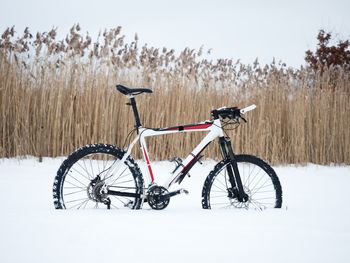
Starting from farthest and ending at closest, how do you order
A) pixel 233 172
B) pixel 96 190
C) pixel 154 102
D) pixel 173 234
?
pixel 154 102
pixel 233 172
pixel 96 190
pixel 173 234

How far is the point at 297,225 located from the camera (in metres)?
2.62

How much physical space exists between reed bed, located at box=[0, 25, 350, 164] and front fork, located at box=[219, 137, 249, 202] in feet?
9.37

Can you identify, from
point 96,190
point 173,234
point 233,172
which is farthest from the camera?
point 233,172

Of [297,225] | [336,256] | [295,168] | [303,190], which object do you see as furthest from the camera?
[295,168]

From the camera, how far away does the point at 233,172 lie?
2986 millimetres

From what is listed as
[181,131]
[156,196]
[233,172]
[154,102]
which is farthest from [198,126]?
[154,102]

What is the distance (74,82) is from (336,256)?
14.5 feet

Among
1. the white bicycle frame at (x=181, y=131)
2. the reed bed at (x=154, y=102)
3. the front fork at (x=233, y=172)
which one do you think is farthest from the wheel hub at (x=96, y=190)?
the reed bed at (x=154, y=102)

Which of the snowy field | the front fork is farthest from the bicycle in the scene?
the snowy field

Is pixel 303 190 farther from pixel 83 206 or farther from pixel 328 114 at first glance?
pixel 328 114

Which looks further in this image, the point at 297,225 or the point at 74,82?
the point at 74,82

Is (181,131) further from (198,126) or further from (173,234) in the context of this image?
(173,234)

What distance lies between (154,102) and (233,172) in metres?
3.19

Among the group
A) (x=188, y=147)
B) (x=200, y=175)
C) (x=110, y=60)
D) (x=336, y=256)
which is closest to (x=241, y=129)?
(x=188, y=147)
